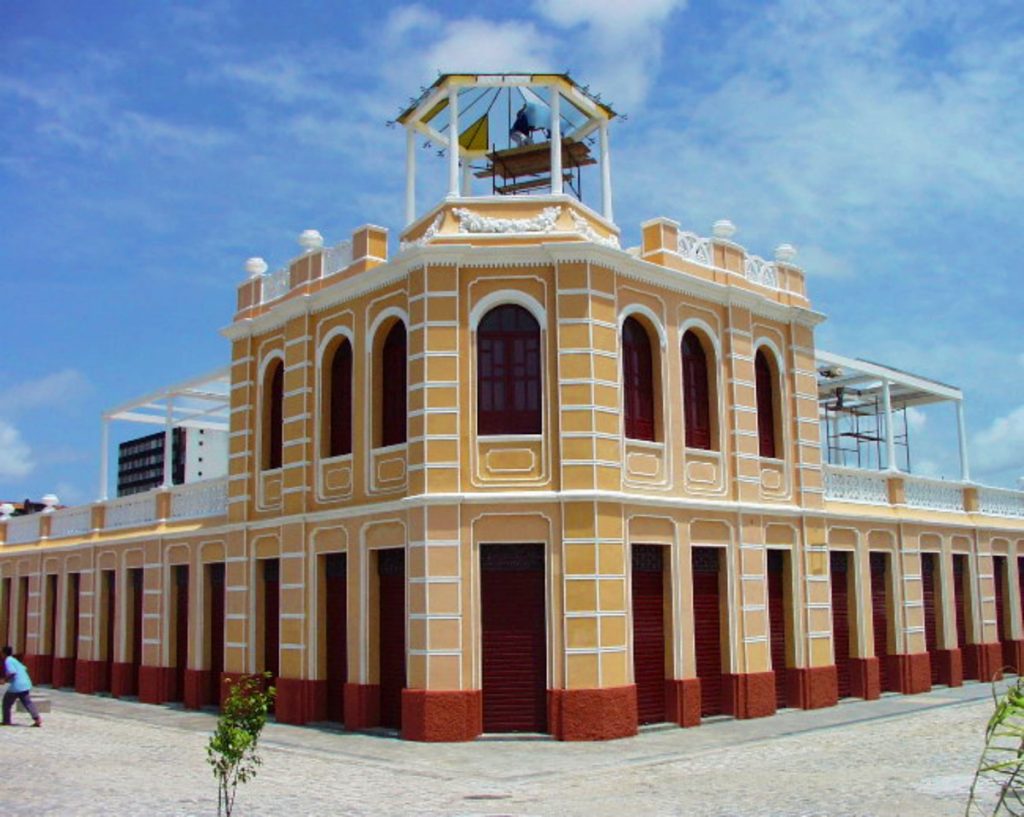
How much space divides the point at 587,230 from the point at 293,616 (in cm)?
854

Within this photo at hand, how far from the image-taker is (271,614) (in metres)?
21.2

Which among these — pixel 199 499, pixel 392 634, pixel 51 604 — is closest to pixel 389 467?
pixel 392 634

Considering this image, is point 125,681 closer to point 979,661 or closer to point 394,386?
point 394,386

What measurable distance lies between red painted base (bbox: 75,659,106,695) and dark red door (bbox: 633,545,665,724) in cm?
1521

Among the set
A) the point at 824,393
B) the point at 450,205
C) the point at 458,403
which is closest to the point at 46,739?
the point at 458,403

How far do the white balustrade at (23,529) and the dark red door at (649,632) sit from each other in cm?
2071

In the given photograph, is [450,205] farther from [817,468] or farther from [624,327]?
[817,468]

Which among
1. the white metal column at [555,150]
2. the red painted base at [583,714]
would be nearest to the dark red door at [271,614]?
the red painted base at [583,714]

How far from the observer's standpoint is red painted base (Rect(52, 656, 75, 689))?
2892cm

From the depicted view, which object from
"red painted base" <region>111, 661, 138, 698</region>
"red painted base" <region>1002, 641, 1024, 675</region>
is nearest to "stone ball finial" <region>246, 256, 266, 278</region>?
"red painted base" <region>111, 661, 138, 698</region>

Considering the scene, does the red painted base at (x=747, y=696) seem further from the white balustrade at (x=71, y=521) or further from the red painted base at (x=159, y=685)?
the white balustrade at (x=71, y=521)

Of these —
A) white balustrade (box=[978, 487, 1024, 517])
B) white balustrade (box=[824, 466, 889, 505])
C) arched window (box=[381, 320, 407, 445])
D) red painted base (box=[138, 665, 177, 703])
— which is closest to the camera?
arched window (box=[381, 320, 407, 445])

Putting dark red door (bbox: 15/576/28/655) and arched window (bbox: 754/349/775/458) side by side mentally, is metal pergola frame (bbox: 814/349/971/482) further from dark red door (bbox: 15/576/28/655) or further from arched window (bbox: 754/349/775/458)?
dark red door (bbox: 15/576/28/655)

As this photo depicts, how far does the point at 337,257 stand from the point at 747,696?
1072cm
